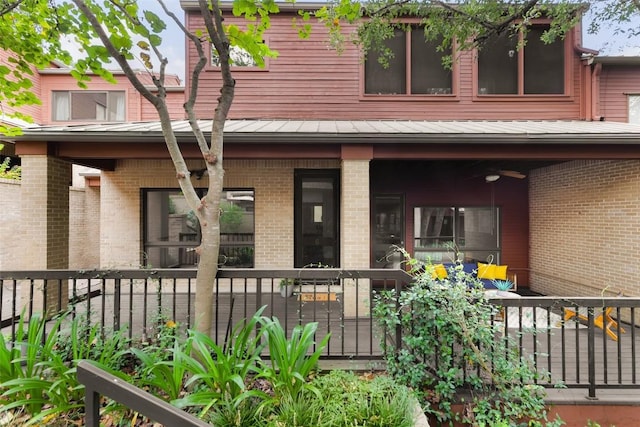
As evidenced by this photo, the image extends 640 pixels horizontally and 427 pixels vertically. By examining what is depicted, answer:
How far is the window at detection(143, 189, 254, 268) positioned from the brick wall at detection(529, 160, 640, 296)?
7.07 m

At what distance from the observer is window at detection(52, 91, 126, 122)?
1170 cm

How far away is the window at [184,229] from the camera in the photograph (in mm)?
7000

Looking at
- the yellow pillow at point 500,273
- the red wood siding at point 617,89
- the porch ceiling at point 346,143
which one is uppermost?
the red wood siding at point 617,89

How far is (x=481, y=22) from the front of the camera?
18.8ft

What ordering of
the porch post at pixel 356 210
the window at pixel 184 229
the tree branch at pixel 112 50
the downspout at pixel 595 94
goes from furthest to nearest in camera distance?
the downspout at pixel 595 94, the window at pixel 184 229, the porch post at pixel 356 210, the tree branch at pixel 112 50

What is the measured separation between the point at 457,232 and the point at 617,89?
5.28 meters

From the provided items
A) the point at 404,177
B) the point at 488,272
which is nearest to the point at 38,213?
the point at 404,177

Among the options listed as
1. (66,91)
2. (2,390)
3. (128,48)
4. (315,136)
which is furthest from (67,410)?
(66,91)

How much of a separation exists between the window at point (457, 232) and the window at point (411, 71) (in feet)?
9.78

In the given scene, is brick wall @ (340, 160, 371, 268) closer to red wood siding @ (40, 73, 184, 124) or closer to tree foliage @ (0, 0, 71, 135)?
tree foliage @ (0, 0, 71, 135)

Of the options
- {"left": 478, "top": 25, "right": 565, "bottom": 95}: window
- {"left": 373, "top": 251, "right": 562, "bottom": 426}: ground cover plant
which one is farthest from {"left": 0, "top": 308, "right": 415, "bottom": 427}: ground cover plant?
{"left": 478, "top": 25, "right": 565, "bottom": 95}: window

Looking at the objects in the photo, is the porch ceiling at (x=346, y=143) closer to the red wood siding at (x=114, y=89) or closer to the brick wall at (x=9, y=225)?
the brick wall at (x=9, y=225)

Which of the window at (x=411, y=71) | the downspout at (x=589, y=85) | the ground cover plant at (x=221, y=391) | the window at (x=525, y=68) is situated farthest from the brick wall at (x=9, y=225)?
the downspout at (x=589, y=85)

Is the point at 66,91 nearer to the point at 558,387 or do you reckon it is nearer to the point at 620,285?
the point at 558,387
